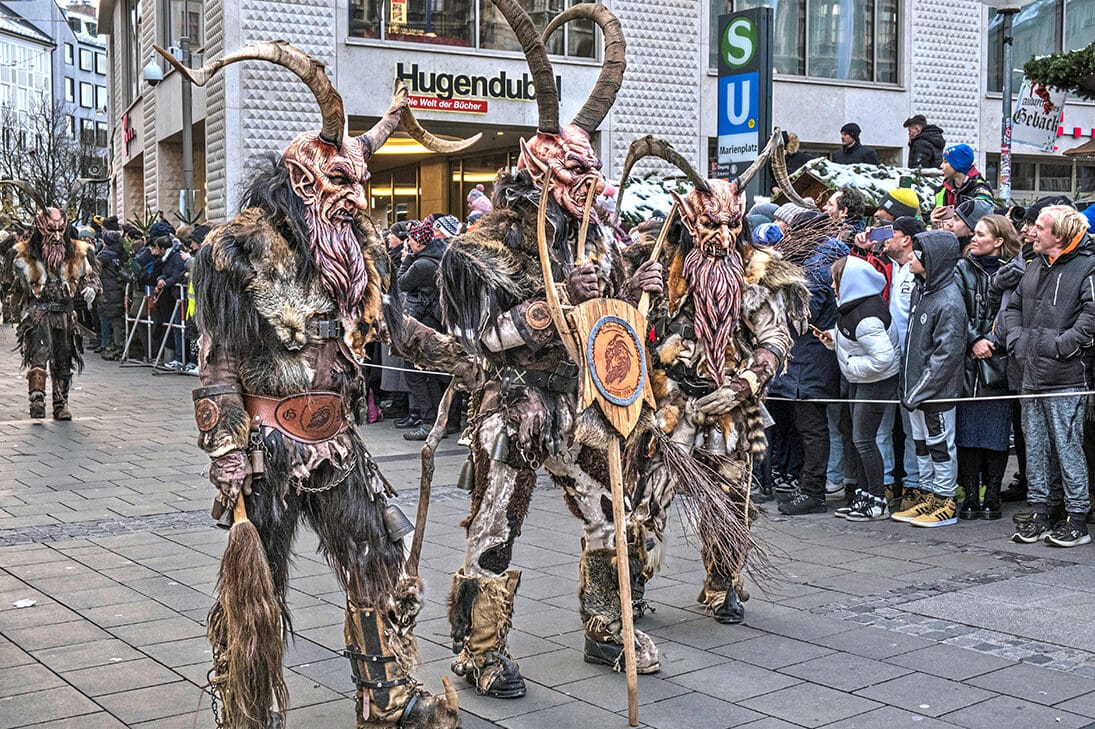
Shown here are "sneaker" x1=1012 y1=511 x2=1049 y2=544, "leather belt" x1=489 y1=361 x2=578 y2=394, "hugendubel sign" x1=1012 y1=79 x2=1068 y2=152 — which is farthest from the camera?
"hugendubel sign" x1=1012 y1=79 x2=1068 y2=152

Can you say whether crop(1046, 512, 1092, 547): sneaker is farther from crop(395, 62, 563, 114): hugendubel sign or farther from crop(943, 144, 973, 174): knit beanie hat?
crop(395, 62, 563, 114): hugendubel sign

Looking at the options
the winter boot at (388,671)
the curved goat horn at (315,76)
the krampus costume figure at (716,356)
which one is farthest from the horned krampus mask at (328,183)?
the krampus costume figure at (716,356)

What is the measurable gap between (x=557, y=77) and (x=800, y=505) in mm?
14307

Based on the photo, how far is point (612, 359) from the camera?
4.86 meters

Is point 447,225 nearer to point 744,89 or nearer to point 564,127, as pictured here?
point 744,89

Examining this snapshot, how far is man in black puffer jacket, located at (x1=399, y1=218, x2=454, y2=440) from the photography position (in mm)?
11758

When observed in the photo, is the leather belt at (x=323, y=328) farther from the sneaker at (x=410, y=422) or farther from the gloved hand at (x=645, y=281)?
the sneaker at (x=410, y=422)

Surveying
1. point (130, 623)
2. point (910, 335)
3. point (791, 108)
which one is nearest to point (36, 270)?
point (130, 623)

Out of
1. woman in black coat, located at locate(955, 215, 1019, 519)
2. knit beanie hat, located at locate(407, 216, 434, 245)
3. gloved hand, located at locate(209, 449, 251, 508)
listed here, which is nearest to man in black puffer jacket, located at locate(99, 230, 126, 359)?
knit beanie hat, located at locate(407, 216, 434, 245)

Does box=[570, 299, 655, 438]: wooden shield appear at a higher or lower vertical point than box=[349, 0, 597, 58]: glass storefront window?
lower

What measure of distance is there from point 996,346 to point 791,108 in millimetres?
16793

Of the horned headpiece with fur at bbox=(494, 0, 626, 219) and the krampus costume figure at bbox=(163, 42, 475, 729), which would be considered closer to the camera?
the krampus costume figure at bbox=(163, 42, 475, 729)

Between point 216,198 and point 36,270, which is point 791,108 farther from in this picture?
point 36,270

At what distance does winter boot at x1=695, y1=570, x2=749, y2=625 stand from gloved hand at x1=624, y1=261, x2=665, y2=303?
1.58m
